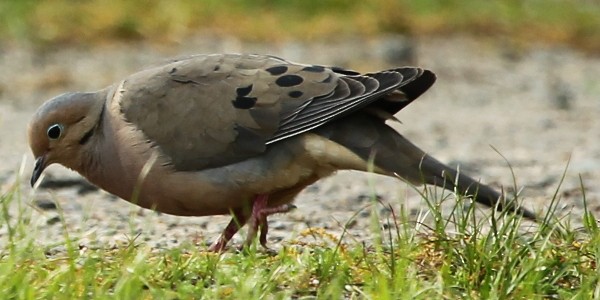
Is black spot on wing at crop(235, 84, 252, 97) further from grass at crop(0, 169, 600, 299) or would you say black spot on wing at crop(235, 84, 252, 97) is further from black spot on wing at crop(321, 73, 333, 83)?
grass at crop(0, 169, 600, 299)

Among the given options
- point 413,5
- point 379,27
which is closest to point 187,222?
point 379,27

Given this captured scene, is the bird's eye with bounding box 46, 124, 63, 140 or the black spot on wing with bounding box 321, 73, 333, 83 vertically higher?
the black spot on wing with bounding box 321, 73, 333, 83

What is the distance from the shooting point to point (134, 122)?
548 cm

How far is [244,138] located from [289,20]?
27.2 ft

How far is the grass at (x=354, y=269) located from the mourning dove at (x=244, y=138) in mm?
645

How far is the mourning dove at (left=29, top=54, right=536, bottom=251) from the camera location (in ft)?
17.7

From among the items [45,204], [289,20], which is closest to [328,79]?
[45,204]

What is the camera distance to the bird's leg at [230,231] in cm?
522

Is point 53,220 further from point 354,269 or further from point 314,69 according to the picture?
point 354,269

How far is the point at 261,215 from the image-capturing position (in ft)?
17.4

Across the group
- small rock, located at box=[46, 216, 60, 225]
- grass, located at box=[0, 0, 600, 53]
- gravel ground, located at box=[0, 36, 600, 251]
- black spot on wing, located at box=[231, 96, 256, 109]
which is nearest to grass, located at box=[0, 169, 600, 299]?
gravel ground, located at box=[0, 36, 600, 251]

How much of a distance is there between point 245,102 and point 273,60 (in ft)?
0.97

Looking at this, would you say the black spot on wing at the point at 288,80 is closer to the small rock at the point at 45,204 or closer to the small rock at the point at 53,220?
the small rock at the point at 53,220

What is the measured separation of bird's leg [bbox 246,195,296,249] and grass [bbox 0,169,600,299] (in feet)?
1.01
